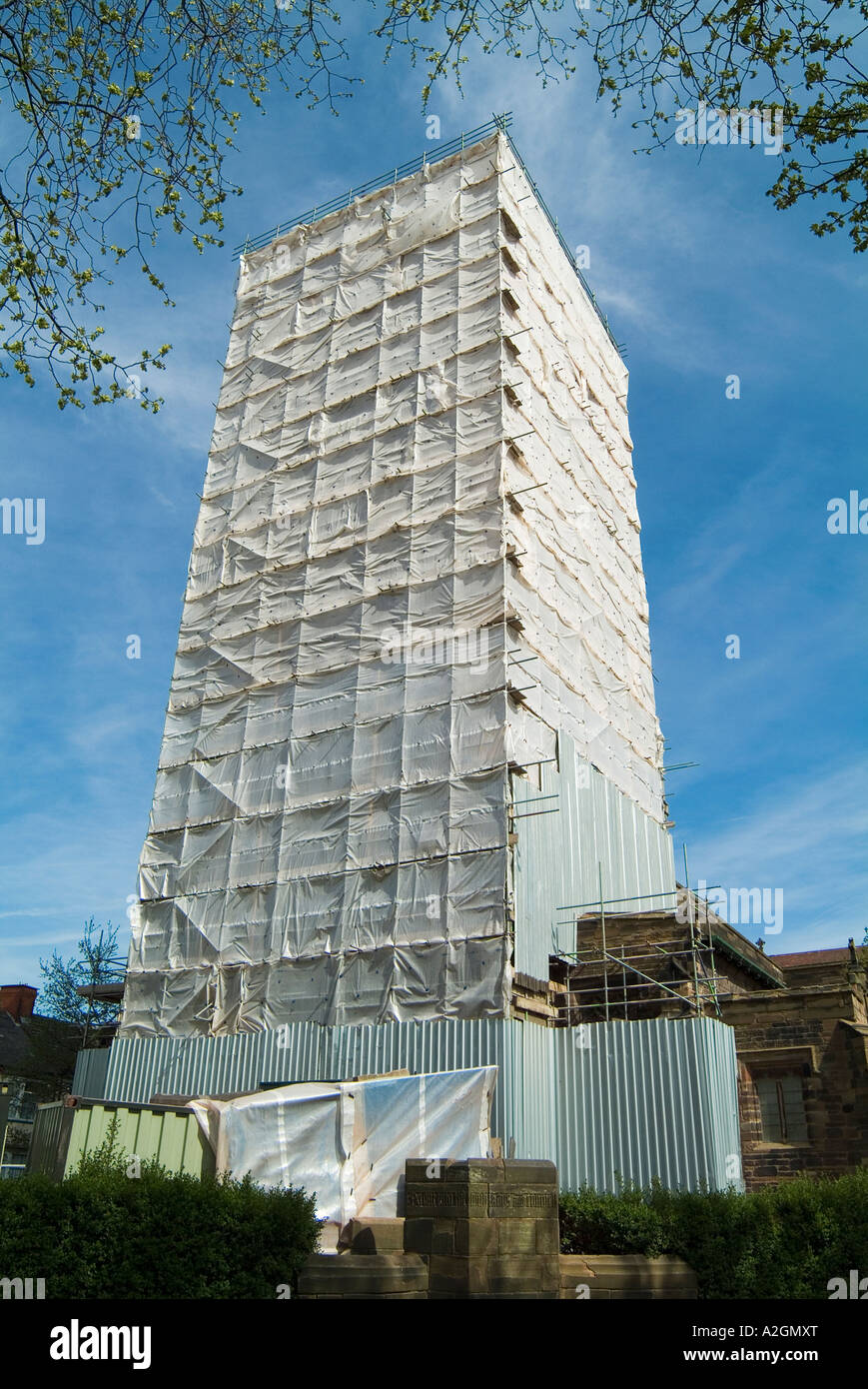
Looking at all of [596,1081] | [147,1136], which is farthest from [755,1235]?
[147,1136]

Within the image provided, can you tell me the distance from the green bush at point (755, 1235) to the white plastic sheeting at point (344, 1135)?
8.11ft


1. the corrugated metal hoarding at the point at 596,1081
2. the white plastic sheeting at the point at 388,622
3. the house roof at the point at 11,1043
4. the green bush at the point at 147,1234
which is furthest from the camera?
the house roof at the point at 11,1043

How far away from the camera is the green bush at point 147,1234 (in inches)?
347

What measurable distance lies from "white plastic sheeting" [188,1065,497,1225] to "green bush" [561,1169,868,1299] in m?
2.47

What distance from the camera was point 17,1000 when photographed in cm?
3975

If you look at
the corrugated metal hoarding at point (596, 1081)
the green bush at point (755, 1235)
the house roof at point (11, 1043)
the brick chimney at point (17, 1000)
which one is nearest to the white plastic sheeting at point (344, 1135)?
the green bush at point (755, 1235)

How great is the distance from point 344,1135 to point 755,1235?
493 cm

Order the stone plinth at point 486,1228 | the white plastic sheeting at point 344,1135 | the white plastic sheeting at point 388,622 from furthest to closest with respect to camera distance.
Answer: the white plastic sheeting at point 388,622 → the white plastic sheeting at point 344,1135 → the stone plinth at point 486,1228

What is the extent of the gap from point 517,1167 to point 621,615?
2102 cm

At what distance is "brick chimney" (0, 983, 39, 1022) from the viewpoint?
130ft

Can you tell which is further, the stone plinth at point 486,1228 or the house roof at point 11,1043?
the house roof at point 11,1043

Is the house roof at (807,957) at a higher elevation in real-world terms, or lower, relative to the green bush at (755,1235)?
higher

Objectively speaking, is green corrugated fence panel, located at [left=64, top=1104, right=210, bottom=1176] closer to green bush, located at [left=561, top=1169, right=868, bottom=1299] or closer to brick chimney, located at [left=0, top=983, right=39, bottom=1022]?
green bush, located at [left=561, top=1169, right=868, bottom=1299]

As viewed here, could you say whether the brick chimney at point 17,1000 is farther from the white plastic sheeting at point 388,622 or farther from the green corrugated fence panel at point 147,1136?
the green corrugated fence panel at point 147,1136
